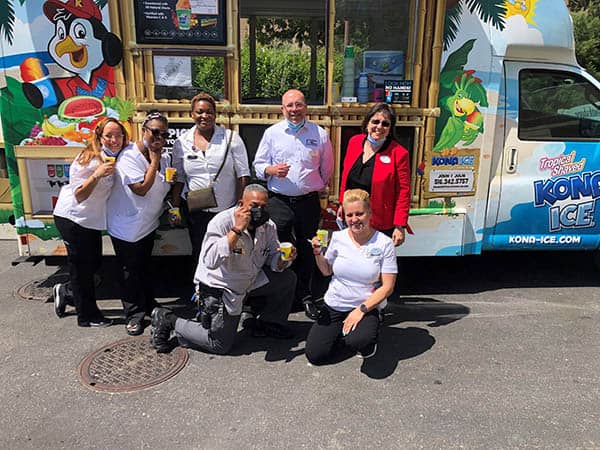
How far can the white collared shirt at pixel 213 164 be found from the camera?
366cm

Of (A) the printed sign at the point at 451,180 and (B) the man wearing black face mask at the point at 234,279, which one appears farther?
(A) the printed sign at the point at 451,180

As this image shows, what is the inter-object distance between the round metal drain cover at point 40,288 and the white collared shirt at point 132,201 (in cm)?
136

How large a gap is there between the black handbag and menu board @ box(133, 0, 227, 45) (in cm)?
99

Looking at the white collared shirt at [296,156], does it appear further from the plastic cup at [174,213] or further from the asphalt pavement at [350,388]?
the asphalt pavement at [350,388]

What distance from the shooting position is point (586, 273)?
5.18m

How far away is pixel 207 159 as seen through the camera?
12.0 ft

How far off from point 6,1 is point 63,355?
263 cm

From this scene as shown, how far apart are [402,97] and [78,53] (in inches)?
103

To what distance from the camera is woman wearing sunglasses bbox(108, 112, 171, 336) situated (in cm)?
351

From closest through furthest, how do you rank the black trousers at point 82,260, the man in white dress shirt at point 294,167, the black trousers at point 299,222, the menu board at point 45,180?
the black trousers at point 82,260 → the man in white dress shirt at point 294,167 → the black trousers at point 299,222 → the menu board at point 45,180

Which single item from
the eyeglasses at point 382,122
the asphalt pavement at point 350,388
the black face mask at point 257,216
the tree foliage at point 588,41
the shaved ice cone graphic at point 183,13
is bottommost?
the asphalt pavement at point 350,388

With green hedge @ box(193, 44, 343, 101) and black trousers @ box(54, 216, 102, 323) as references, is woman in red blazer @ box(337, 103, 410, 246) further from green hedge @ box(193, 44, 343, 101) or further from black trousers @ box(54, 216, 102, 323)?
green hedge @ box(193, 44, 343, 101)

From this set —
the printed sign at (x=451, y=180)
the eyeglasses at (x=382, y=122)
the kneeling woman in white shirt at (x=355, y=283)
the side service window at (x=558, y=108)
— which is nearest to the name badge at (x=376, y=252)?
the kneeling woman in white shirt at (x=355, y=283)

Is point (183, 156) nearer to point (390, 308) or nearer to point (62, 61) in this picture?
point (62, 61)
